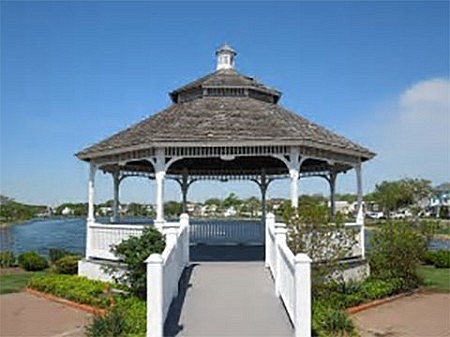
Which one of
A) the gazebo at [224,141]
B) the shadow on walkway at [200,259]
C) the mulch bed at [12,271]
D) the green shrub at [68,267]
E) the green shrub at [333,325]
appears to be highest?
the gazebo at [224,141]

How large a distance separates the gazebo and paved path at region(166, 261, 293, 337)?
3008 millimetres

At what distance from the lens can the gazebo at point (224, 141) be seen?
622 inches

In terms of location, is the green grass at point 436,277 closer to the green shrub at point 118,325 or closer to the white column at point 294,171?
the white column at point 294,171

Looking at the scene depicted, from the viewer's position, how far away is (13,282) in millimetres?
19719

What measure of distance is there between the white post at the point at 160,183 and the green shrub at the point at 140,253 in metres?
2.21

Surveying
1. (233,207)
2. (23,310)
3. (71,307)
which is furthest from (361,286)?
(233,207)

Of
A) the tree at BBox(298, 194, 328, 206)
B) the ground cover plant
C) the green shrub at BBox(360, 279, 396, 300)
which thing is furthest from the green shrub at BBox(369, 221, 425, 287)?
the ground cover plant

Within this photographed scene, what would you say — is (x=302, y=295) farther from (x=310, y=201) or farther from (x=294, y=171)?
(x=310, y=201)

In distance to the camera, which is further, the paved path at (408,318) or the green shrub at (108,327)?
the paved path at (408,318)

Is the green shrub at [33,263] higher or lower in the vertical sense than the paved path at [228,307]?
lower

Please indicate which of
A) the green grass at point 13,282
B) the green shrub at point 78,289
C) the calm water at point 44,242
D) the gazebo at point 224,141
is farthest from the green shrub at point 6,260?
the green shrub at point 78,289

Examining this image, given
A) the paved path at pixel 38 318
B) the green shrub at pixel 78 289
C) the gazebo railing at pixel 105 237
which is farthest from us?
the gazebo railing at pixel 105 237

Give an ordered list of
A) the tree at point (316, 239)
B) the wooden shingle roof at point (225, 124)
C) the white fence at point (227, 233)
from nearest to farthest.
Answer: the tree at point (316, 239) < the wooden shingle roof at point (225, 124) < the white fence at point (227, 233)

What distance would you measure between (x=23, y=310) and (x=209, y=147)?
6.69 m
